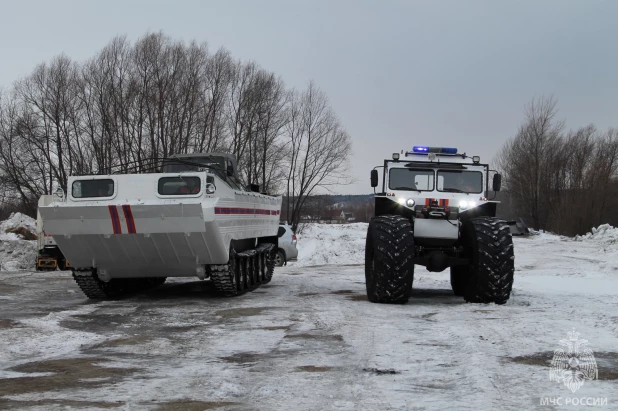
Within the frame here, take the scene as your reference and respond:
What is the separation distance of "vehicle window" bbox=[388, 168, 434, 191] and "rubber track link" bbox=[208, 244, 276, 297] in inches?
124

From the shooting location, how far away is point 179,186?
405 inches

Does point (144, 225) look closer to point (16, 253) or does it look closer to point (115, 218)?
point (115, 218)

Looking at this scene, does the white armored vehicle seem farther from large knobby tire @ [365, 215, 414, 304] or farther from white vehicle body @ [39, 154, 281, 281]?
large knobby tire @ [365, 215, 414, 304]

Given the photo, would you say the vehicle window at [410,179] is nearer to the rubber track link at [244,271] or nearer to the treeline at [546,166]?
the rubber track link at [244,271]

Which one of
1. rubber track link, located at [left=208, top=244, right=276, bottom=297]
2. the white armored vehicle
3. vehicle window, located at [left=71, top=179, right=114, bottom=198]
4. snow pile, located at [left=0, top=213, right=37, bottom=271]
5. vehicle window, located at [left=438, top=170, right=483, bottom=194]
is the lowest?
snow pile, located at [left=0, top=213, right=37, bottom=271]

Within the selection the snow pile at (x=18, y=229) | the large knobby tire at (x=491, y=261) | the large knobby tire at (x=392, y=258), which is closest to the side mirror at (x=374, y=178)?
the large knobby tire at (x=392, y=258)

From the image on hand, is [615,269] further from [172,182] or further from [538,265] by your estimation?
[172,182]

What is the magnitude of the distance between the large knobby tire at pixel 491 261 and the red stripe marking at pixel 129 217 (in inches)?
210

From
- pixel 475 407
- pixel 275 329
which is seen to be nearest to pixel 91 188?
pixel 275 329

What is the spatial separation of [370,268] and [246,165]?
2715 cm

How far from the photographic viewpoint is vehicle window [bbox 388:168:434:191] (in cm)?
1099

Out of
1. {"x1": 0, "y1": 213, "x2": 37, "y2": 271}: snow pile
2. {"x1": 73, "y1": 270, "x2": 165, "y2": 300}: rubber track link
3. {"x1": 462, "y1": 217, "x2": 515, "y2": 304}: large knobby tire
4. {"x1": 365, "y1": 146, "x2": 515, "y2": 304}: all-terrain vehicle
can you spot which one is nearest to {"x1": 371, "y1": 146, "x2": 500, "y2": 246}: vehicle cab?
{"x1": 365, "y1": 146, "x2": 515, "y2": 304}: all-terrain vehicle

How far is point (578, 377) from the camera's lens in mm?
5055

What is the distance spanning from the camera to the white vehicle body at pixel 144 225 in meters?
9.76
